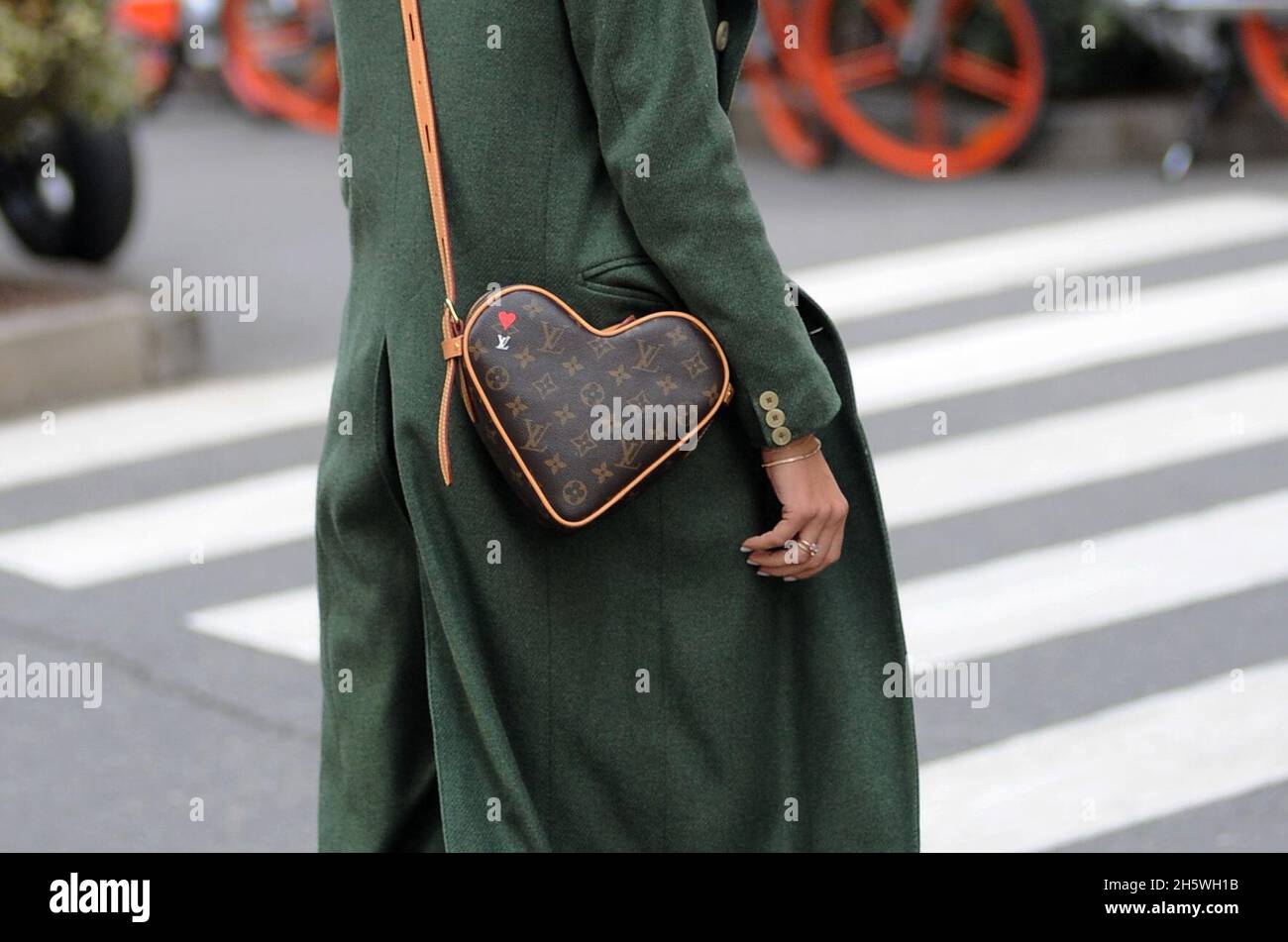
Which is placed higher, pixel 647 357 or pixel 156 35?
pixel 156 35

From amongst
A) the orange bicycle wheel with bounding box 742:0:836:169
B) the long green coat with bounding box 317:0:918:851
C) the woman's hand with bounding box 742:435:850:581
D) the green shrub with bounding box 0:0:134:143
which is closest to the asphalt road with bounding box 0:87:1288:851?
the green shrub with bounding box 0:0:134:143

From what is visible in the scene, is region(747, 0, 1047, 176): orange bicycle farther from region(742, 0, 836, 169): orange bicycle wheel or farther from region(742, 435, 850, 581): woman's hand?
region(742, 435, 850, 581): woman's hand

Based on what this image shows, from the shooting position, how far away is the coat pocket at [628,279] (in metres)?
2.25

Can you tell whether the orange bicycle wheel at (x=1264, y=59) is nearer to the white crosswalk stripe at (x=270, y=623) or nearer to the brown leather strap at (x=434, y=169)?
the white crosswalk stripe at (x=270, y=623)

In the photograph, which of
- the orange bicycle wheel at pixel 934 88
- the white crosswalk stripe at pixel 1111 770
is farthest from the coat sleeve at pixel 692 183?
the orange bicycle wheel at pixel 934 88

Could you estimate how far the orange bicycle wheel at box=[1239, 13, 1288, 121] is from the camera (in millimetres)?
9039

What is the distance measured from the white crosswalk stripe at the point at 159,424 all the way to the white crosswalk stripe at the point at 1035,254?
1945 millimetres

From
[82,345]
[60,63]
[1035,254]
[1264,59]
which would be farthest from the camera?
[1264,59]

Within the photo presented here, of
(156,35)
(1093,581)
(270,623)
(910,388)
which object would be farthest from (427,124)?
(156,35)

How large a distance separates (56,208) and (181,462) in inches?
88.8

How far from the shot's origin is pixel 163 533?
5.40 metres

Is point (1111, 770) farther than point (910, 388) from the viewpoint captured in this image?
No

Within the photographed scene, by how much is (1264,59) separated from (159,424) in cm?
519

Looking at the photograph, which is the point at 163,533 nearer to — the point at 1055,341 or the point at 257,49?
the point at 1055,341
